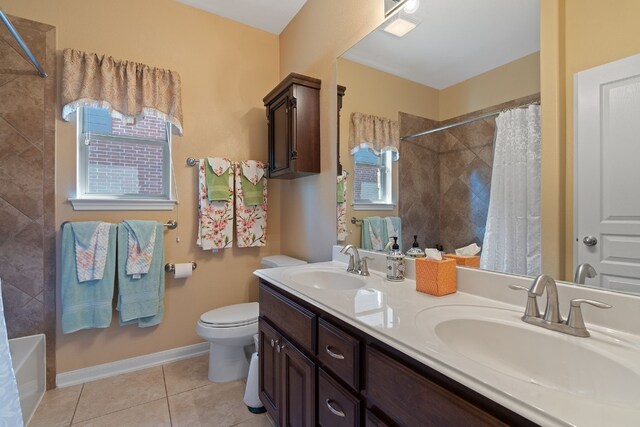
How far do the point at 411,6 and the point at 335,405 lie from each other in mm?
1818

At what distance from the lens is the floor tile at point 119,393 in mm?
1762

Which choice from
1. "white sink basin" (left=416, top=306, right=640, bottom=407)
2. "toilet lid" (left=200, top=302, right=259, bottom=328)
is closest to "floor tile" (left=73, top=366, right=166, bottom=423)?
"toilet lid" (left=200, top=302, right=259, bottom=328)

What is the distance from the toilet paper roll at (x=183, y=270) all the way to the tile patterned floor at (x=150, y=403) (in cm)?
69

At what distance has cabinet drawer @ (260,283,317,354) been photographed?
1181 mm

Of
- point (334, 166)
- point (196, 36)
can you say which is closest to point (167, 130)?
point (196, 36)

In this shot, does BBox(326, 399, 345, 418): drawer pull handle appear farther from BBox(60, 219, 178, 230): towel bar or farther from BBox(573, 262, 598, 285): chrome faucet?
BBox(60, 219, 178, 230): towel bar

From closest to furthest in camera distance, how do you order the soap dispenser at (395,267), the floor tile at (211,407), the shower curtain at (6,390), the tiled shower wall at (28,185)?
1. the shower curtain at (6,390)
2. the soap dispenser at (395,267)
3. the floor tile at (211,407)
4. the tiled shower wall at (28,185)

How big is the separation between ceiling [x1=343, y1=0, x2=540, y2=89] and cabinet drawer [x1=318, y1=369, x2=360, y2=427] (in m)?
1.34

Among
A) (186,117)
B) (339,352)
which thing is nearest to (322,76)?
(186,117)

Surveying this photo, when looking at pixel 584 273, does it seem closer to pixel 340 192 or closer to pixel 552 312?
pixel 552 312

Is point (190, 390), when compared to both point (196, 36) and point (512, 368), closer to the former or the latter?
point (512, 368)

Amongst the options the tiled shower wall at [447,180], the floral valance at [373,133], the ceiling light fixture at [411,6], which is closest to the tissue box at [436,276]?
the tiled shower wall at [447,180]

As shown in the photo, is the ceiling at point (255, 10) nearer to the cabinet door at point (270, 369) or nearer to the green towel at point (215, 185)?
the green towel at point (215, 185)

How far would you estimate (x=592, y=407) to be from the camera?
51cm
